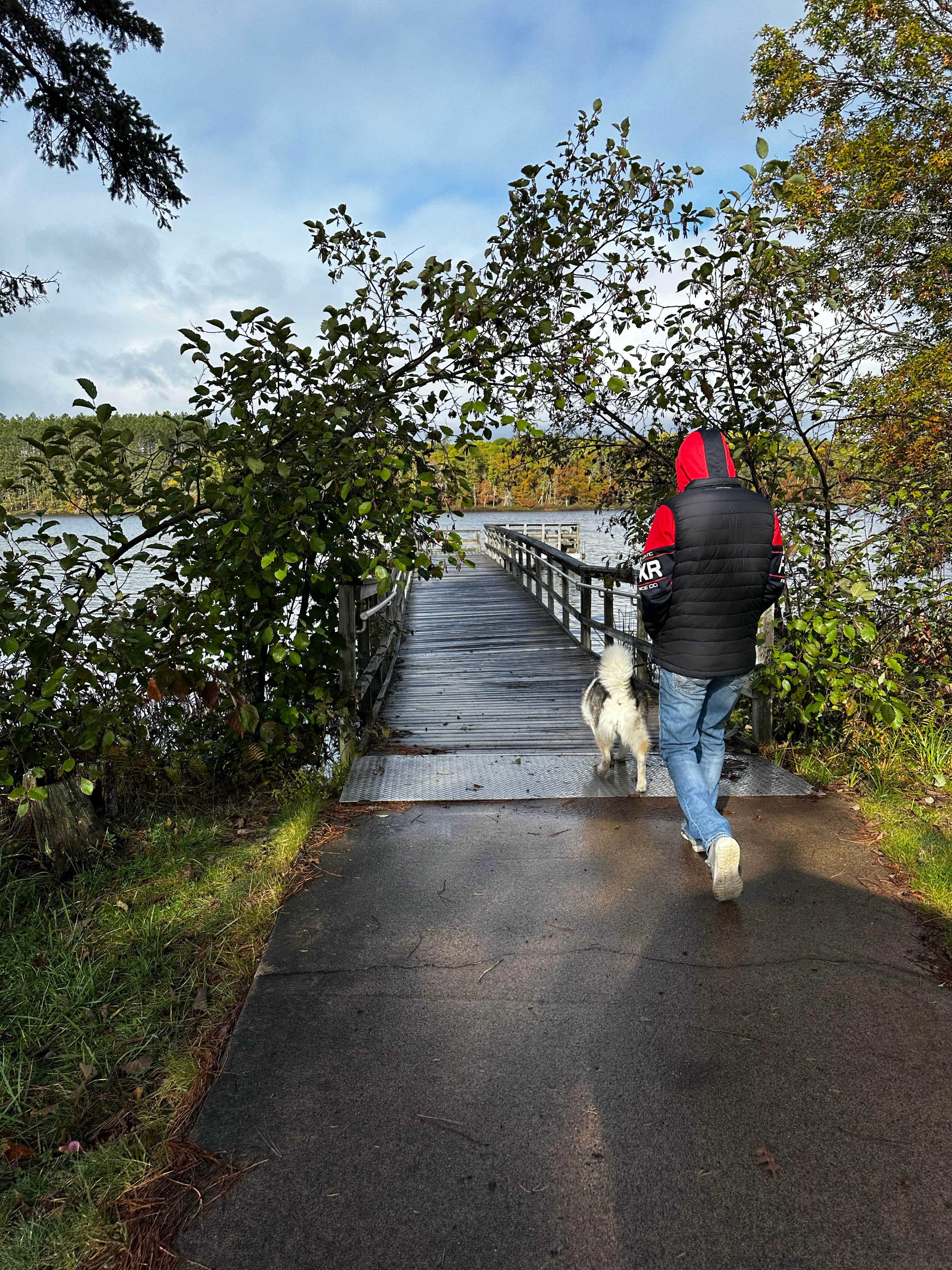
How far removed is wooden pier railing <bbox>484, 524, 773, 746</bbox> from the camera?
5.39 m

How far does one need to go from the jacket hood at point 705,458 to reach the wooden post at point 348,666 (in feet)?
8.54

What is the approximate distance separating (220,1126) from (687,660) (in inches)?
92.6

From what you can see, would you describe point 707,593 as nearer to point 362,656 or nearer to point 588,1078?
point 588,1078

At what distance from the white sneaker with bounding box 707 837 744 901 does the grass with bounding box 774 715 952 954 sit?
0.76 metres

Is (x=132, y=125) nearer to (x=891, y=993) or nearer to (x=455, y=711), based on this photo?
(x=455, y=711)

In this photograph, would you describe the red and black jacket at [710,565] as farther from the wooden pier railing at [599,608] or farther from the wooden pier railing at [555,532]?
the wooden pier railing at [555,532]

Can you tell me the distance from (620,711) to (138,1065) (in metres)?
3.16

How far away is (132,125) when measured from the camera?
20.0ft

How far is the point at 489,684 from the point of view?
842cm

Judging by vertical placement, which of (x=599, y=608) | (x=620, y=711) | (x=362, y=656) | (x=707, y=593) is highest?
(x=707, y=593)

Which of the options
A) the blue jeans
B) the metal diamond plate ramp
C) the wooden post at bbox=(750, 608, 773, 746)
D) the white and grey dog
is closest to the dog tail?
the white and grey dog

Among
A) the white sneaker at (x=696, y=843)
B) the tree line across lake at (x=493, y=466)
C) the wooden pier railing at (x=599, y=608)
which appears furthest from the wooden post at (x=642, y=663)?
the white sneaker at (x=696, y=843)

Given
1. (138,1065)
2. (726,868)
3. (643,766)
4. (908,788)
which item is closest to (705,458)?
(726,868)

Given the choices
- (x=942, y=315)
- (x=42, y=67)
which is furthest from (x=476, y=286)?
(x=942, y=315)
